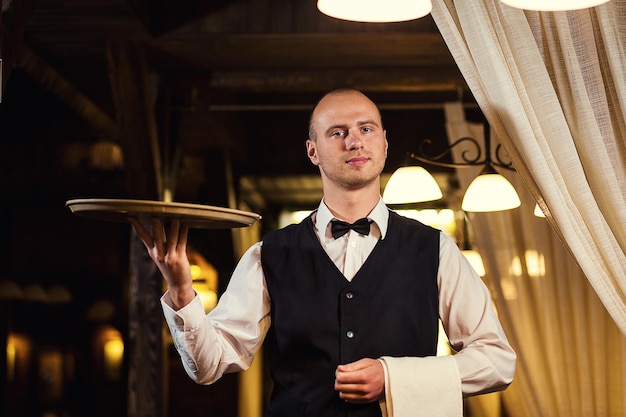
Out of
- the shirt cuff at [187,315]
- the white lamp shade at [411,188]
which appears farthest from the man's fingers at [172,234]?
the white lamp shade at [411,188]

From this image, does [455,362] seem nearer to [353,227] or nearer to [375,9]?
[353,227]

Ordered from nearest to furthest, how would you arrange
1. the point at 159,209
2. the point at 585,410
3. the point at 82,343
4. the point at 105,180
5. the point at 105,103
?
1. the point at 159,209
2. the point at 585,410
3. the point at 105,103
4. the point at 105,180
5. the point at 82,343

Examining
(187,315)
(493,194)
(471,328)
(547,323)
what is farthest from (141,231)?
(493,194)

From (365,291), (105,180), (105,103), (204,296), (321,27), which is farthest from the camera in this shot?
(204,296)

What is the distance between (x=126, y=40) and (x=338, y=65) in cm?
136

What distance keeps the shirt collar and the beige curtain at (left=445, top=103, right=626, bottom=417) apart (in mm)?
1434

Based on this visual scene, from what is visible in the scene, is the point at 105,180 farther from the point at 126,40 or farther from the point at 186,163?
the point at 126,40

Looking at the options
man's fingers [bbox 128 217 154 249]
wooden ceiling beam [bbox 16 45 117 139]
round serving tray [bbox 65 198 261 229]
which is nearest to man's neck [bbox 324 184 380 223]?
round serving tray [bbox 65 198 261 229]

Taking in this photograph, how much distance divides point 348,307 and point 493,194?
8.35 ft

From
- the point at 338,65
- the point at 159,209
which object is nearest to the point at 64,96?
the point at 338,65

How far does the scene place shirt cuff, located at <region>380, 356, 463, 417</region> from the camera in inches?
83.6

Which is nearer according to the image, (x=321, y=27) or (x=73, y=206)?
(x=73, y=206)

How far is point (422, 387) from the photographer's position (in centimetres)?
215

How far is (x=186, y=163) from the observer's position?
8992 millimetres
